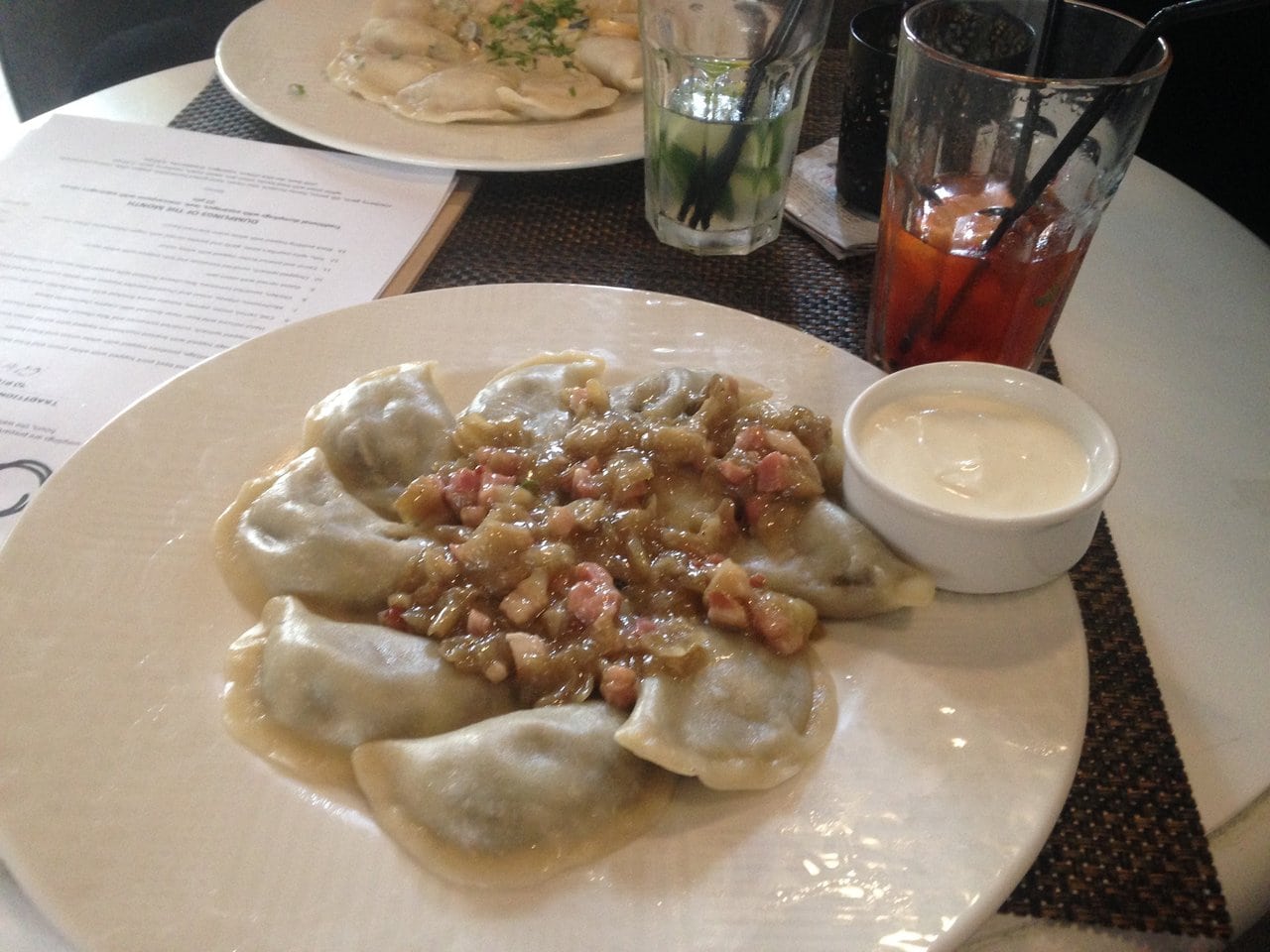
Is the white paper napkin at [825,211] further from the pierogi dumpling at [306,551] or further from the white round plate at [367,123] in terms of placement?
the pierogi dumpling at [306,551]

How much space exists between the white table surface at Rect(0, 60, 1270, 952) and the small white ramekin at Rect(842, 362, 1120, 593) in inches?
11.4

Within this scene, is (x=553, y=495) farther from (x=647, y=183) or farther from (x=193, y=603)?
(x=647, y=183)

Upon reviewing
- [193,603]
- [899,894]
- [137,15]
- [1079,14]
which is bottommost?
[137,15]

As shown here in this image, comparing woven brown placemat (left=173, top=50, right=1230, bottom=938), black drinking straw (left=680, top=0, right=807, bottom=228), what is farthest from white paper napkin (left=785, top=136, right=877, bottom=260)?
black drinking straw (left=680, top=0, right=807, bottom=228)

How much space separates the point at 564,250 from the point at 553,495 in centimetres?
Result: 95

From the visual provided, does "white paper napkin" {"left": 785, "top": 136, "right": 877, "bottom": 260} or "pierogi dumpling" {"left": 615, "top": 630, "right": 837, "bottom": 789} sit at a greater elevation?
"white paper napkin" {"left": 785, "top": 136, "right": 877, "bottom": 260}

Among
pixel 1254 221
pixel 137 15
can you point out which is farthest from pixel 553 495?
pixel 137 15

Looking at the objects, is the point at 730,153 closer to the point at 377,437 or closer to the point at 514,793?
the point at 377,437

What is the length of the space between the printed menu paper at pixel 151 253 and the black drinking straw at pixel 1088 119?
1336 mm

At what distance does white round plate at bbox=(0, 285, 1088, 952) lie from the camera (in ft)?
3.33

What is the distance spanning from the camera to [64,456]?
5.64ft

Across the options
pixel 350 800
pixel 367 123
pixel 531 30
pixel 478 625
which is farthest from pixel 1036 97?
pixel 531 30

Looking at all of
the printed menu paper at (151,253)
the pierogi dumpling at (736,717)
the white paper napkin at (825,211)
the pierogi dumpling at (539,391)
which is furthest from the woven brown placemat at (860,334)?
the pierogi dumpling at (539,391)

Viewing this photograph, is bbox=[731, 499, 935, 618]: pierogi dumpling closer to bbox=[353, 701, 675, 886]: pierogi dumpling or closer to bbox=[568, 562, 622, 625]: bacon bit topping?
bbox=[568, 562, 622, 625]: bacon bit topping
